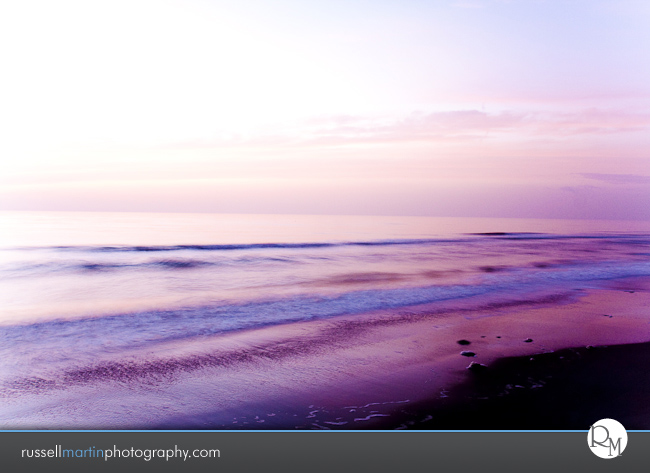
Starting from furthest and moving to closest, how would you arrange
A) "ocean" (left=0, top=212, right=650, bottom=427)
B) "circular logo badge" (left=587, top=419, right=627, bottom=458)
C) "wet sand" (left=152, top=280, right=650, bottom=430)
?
"ocean" (left=0, top=212, right=650, bottom=427) → "wet sand" (left=152, top=280, right=650, bottom=430) → "circular logo badge" (left=587, top=419, right=627, bottom=458)

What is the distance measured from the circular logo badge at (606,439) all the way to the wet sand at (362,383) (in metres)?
0.11

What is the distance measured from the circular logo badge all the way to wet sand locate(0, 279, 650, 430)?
0.11 meters

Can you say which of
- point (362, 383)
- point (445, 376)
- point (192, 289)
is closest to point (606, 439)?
point (445, 376)

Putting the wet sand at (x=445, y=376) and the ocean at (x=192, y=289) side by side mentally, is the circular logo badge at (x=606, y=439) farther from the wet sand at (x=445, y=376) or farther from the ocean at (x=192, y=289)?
the ocean at (x=192, y=289)

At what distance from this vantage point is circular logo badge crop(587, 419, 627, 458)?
9.81 ft

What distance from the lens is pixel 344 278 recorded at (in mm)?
9797

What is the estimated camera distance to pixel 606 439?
300cm

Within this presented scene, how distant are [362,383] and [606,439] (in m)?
A: 1.77

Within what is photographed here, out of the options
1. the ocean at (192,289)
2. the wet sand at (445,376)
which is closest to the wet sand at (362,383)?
the wet sand at (445,376)

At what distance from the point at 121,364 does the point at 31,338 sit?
63.9 inches

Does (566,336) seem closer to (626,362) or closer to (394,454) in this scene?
(626,362)

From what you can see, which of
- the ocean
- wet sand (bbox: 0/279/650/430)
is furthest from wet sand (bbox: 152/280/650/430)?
the ocean

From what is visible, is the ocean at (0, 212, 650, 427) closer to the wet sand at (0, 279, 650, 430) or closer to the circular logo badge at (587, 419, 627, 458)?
the wet sand at (0, 279, 650, 430)

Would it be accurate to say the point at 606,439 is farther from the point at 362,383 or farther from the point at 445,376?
the point at 362,383
